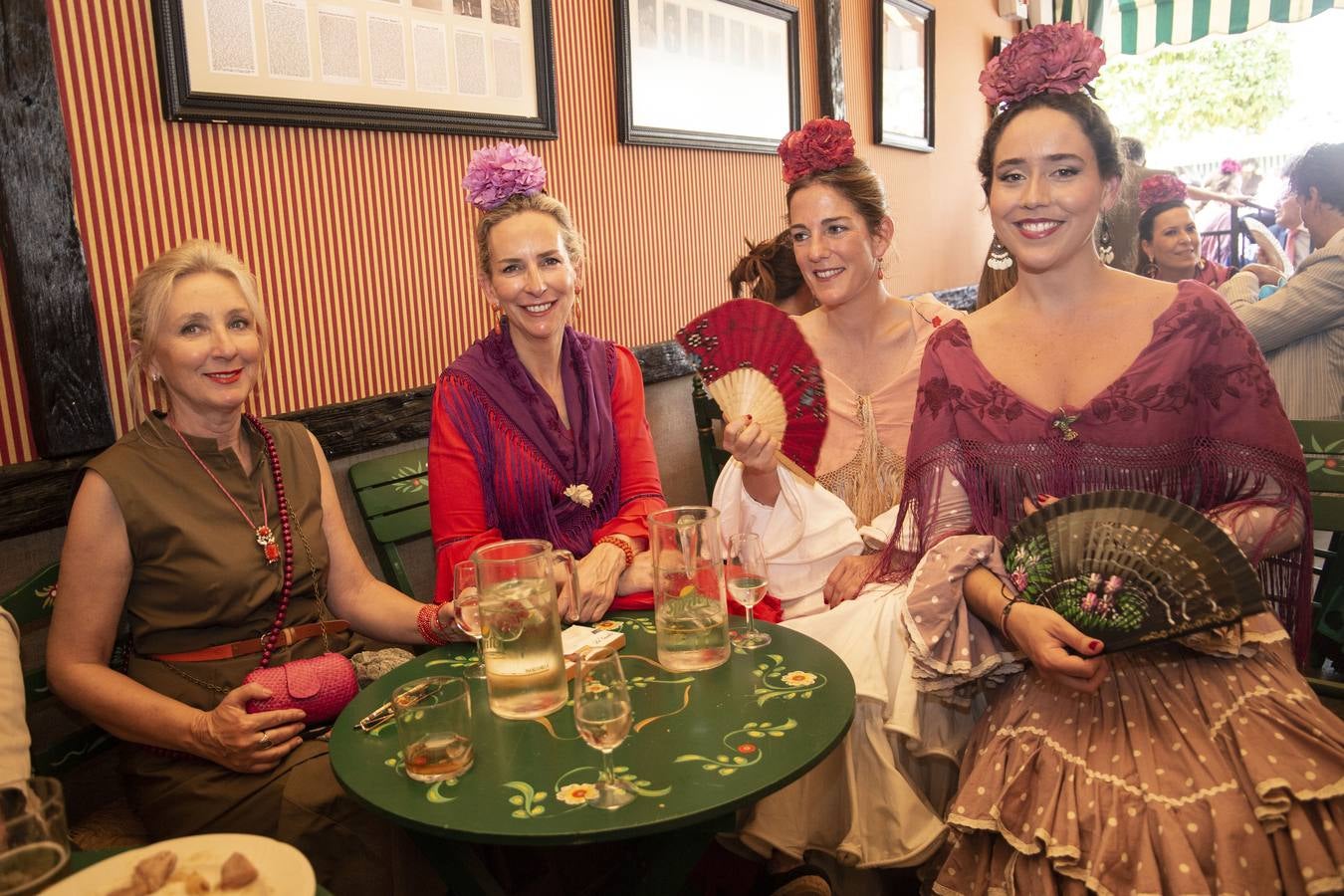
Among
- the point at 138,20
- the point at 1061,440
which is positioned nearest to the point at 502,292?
the point at 138,20

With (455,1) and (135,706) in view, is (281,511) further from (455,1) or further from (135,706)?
(455,1)

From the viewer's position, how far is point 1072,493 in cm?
168

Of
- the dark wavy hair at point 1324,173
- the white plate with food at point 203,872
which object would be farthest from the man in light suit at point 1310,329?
the white plate with food at point 203,872

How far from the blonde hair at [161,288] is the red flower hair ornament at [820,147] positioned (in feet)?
4.59

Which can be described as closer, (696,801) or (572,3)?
(696,801)

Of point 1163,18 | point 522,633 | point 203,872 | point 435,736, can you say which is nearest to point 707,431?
point 522,633

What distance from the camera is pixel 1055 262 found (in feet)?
5.69

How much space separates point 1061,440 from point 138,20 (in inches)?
87.4

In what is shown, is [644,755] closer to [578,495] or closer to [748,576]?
[748,576]

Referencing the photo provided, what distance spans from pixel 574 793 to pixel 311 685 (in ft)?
2.44

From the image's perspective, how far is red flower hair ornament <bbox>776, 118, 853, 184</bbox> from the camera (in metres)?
2.37

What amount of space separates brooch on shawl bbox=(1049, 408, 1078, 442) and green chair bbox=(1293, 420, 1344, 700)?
767 mm

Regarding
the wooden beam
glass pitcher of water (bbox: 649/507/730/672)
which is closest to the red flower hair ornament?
glass pitcher of water (bbox: 649/507/730/672)

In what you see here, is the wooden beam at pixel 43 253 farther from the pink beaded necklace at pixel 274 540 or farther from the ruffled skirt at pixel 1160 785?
the ruffled skirt at pixel 1160 785
